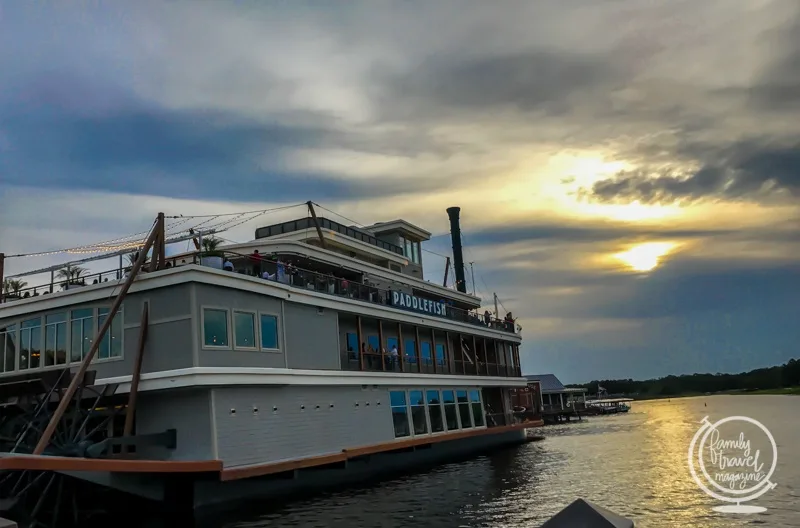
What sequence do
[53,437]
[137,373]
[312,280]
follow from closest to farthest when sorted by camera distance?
[53,437], [137,373], [312,280]

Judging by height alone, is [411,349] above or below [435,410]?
above

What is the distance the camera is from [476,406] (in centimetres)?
3562

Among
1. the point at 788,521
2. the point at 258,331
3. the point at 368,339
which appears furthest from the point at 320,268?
the point at 788,521

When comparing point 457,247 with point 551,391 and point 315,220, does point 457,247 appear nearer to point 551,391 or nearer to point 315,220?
point 315,220

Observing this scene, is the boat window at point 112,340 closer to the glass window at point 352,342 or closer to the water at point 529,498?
the water at point 529,498

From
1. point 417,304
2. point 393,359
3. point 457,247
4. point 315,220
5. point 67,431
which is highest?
point 457,247

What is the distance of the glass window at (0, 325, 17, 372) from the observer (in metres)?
22.7

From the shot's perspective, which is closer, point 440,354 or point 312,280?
point 312,280

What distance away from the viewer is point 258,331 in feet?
69.5

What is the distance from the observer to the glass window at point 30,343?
22.2 m

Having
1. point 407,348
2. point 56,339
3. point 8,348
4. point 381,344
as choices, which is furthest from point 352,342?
point 8,348

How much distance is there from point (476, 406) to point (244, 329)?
18.1 meters

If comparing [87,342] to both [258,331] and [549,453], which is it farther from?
[549,453]

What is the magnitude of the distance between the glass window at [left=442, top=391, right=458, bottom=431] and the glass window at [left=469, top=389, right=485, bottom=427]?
2.06m
